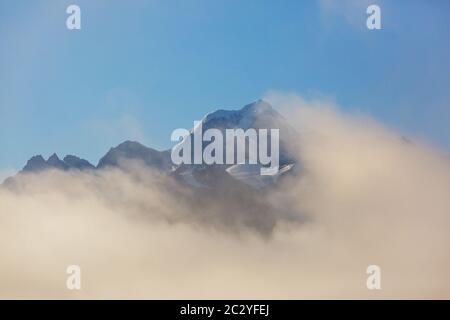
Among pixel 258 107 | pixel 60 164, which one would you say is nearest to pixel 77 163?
pixel 60 164

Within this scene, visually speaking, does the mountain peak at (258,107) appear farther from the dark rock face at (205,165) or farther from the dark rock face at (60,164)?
the dark rock face at (60,164)

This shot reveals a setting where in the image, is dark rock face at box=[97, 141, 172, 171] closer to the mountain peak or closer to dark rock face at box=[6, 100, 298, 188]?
dark rock face at box=[6, 100, 298, 188]

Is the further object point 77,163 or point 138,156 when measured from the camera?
point 138,156

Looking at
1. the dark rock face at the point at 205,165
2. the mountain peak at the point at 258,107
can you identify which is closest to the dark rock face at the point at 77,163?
the dark rock face at the point at 205,165

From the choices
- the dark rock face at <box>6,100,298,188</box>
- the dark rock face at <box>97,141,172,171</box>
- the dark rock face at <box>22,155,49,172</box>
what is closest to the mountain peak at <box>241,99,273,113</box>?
the dark rock face at <box>6,100,298,188</box>

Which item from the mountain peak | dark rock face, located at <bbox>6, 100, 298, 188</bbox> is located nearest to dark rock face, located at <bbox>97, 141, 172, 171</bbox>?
dark rock face, located at <bbox>6, 100, 298, 188</bbox>

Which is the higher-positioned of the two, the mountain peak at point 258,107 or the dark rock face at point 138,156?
the mountain peak at point 258,107

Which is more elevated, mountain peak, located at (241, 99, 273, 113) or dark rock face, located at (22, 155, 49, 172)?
mountain peak, located at (241, 99, 273, 113)

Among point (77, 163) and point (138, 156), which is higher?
point (138, 156)

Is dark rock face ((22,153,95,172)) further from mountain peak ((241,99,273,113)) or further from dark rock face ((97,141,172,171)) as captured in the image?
mountain peak ((241,99,273,113))

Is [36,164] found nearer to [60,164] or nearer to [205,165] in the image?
[60,164]
